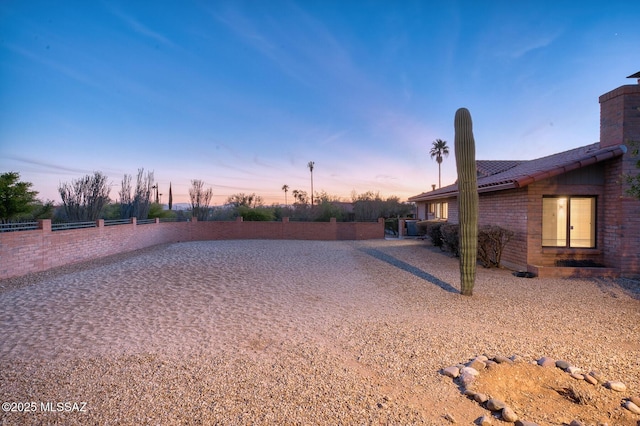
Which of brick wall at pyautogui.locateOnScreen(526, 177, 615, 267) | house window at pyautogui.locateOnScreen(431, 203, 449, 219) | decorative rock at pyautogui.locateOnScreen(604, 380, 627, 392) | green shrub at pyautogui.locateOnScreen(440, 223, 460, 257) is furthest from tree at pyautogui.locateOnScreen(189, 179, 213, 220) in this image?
decorative rock at pyautogui.locateOnScreen(604, 380, 627, 392)

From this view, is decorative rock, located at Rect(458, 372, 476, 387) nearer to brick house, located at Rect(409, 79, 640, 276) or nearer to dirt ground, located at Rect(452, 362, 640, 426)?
dirt ground, located at Rect(452, 362, 640, 426)

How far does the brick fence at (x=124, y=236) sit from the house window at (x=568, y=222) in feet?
40.6

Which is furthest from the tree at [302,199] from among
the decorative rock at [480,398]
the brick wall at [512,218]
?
the decorative rock at [480,398]

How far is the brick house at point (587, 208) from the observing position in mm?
8414

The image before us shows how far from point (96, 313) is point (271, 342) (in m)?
3.83

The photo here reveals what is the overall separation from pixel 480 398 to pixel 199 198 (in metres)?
24.7

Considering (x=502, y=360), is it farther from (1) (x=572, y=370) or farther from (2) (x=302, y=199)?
(2) (x=302, y=199)

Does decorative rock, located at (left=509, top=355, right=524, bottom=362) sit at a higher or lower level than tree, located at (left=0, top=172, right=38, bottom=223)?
lower

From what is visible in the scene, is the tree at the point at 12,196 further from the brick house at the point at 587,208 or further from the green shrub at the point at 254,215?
the brick house at the point at 587,208

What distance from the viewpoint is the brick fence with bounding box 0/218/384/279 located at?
9.41 meters

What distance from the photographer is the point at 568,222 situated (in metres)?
9.41

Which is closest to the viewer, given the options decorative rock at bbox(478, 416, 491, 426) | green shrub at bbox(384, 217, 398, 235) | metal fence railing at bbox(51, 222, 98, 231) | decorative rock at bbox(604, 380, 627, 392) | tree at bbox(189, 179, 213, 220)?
decorative rock at bbox(478, 416, 491, 426)

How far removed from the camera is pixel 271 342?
4453mm

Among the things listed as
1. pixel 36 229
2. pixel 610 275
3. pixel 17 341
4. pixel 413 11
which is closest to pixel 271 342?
pixel 17 341
